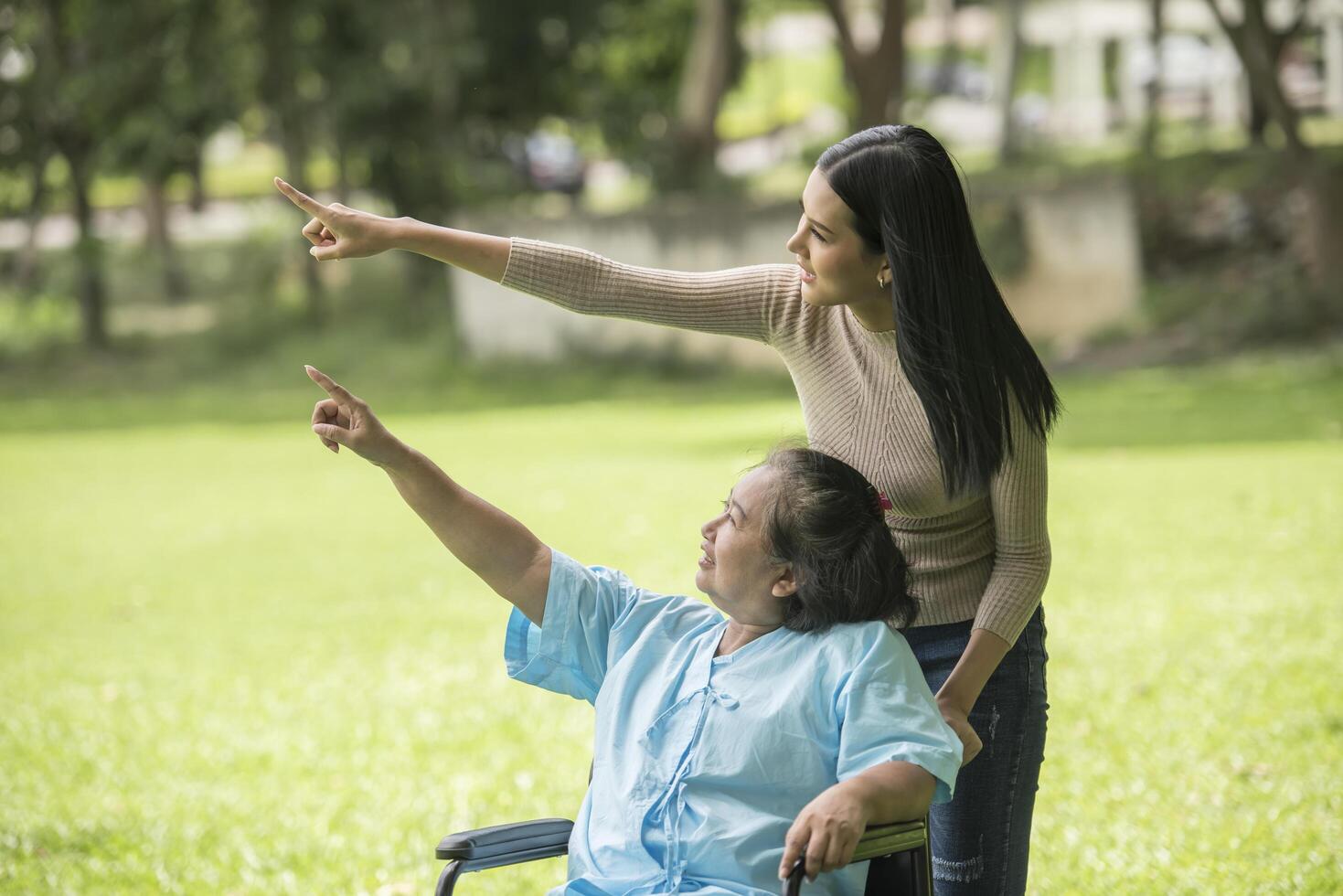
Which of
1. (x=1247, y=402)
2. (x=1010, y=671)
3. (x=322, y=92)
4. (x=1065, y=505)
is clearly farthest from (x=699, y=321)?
(x=322, y=92)

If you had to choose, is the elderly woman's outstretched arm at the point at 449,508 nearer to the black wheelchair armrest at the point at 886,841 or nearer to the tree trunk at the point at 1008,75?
the black wheelchair armrest at the point at 886,841

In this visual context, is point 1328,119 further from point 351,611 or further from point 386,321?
point 351,611

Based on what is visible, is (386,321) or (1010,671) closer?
(1010,671)

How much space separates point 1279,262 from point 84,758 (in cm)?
1611

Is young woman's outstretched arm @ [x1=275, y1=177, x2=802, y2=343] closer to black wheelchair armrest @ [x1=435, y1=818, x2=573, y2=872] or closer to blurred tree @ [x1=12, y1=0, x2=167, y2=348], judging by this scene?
black wheelchair armrest @ [x1=435, y1=818, x2=573, y2=872]

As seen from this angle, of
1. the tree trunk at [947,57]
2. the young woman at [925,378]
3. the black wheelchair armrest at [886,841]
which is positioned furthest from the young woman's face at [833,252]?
the tree trunk at [947,57]

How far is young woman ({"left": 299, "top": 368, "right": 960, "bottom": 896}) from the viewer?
277 cm

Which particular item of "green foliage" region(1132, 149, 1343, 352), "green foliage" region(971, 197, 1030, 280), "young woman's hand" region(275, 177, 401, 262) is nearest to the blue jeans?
"young woman's hand" region(275, 177, 401, 262)

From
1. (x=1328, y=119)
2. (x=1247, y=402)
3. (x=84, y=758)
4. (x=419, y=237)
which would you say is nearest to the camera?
(x=419, y=237)

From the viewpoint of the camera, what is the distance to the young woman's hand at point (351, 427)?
9.27 ft

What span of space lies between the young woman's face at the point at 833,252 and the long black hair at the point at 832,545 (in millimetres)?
311

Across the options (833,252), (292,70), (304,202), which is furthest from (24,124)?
(833,252)

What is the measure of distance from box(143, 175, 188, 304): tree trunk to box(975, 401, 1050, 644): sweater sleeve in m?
24.3

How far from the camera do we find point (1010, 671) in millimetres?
3182
